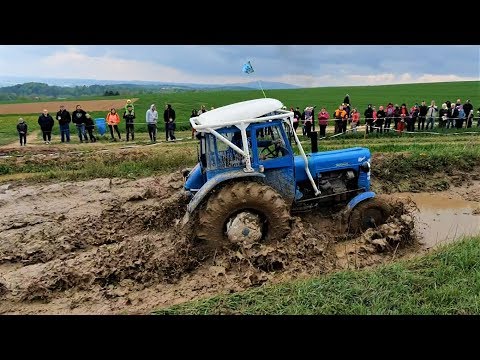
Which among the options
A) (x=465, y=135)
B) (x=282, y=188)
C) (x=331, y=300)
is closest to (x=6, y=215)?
(x=282, y=188)

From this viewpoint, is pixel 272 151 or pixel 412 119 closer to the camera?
pixel 272 151

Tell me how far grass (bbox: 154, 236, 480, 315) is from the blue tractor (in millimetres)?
1450

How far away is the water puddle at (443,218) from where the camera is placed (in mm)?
8051

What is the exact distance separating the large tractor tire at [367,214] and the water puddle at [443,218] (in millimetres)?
874

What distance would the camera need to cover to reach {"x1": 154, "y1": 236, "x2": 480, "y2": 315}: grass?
5016mm

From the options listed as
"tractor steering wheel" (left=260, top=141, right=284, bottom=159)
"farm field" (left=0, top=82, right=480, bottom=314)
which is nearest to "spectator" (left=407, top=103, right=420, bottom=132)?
"farm field" (left=0, top=82, right=480, bottom=314)

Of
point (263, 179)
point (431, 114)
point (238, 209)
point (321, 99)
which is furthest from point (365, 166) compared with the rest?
point (321, 99)

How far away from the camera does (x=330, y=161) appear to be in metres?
7.99

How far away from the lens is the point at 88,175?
12.4m

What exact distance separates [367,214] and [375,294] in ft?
8.77

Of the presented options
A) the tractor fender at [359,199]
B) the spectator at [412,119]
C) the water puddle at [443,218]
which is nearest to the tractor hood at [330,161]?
the tractor fender at [359,199]

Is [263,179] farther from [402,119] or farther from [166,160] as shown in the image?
[402,119]
